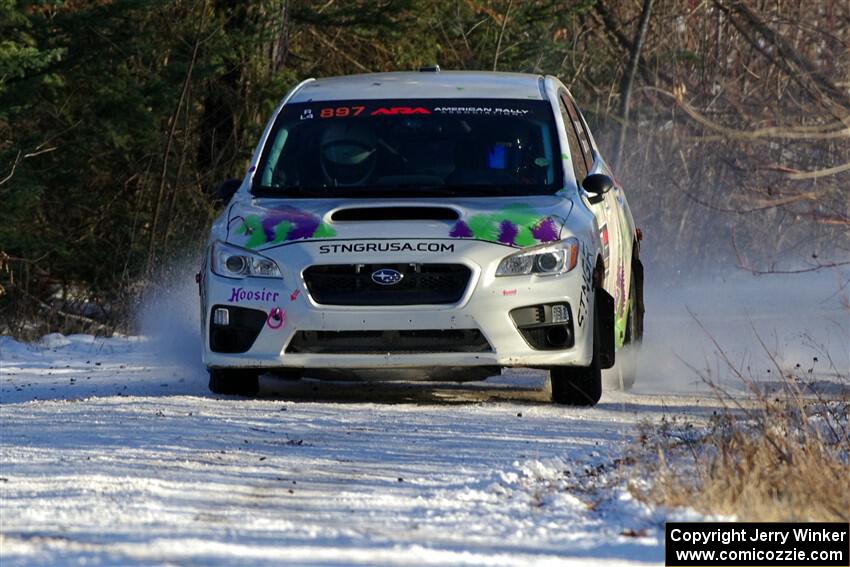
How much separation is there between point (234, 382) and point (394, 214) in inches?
54.1

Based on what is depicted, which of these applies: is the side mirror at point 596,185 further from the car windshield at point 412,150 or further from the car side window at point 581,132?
the car side window at point 581,132

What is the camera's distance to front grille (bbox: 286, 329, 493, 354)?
941 cm

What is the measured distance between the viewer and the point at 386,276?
30.8 ft

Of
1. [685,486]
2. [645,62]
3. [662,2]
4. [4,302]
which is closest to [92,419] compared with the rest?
[685,486]

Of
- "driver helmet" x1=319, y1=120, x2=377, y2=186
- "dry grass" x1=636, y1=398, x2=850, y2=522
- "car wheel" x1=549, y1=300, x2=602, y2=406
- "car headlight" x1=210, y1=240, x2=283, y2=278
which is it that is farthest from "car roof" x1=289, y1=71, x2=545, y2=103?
"dry grass" x1=636, y1=398, x2=850, y2=522

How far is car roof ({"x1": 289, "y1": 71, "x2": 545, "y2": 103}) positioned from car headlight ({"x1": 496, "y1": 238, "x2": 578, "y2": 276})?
1592mm

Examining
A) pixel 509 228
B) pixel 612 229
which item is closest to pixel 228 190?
pixel 509 228

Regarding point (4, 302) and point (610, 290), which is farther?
point (4, 302)

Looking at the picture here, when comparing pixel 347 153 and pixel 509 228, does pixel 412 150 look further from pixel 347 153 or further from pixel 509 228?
pixel 509 228

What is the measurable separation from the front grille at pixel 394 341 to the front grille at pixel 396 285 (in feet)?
0.54

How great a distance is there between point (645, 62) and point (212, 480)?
55.5ft

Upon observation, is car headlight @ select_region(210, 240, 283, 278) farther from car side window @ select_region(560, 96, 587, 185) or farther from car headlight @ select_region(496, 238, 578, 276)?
car side window @ select_region(560, 96, 587, 185)

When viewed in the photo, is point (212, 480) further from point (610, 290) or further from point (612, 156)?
point (612, 156)

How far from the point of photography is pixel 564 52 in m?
23.1
